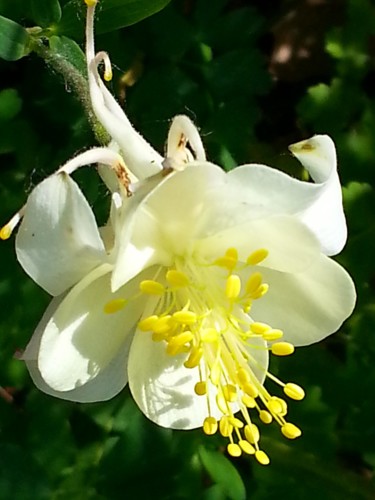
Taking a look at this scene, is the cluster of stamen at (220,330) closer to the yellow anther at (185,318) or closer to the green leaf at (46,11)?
the yellow anther at (185,318)

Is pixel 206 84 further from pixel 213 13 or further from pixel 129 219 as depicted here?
pixel 129 219

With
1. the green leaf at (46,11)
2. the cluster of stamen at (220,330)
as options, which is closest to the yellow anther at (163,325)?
the cluster of stamen at (220,330)

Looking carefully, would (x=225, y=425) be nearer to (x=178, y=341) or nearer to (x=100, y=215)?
(x=178, y=341)

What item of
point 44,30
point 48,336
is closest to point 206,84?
point 44,30

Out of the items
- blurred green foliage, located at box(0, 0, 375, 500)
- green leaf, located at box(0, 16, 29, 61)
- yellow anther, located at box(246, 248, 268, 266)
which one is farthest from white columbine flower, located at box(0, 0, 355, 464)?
blurred green foliage, located at box(0, 0, 375, 500)

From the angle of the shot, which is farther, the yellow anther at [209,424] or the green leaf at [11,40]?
the green leaf at [11,40]

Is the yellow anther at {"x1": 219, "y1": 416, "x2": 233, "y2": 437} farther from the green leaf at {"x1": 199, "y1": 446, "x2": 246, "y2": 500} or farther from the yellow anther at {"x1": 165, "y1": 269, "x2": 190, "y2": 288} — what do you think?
the green leaf at {"x1": 199, "y1": 446, "x2": 246, "y2": 500}
